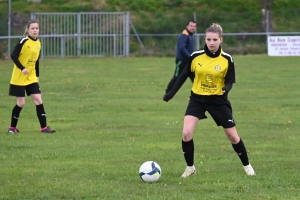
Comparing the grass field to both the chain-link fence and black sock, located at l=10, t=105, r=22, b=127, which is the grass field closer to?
black sock, located at l=10, t=105, r=22, b=127

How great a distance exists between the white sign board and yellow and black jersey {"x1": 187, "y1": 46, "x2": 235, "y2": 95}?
948 inches

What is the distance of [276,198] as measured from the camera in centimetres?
723

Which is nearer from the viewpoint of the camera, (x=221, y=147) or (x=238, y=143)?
(x=238, y=143)

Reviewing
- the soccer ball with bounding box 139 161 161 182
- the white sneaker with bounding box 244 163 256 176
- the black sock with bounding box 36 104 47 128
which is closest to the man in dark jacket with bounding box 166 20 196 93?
the black sock with bounding box 36 104 47 128

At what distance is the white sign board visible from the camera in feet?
105

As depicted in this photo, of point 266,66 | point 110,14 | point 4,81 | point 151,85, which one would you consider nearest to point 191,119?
point 151,85

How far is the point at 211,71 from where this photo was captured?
8.22m

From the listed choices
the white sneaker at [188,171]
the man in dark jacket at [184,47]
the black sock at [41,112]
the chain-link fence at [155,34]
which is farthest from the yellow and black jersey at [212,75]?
the chain-link fence at [155,34]

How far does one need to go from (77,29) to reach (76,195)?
92.7 ft

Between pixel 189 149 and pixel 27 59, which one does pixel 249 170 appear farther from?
pixel 27 59

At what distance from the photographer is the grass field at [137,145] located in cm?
773

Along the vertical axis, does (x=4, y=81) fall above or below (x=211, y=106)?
below

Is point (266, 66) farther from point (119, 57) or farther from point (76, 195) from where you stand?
point (76, 195)

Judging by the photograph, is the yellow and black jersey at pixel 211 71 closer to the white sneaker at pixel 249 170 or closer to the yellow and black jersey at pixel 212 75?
the yellow and black jersey at pixel 212 75
